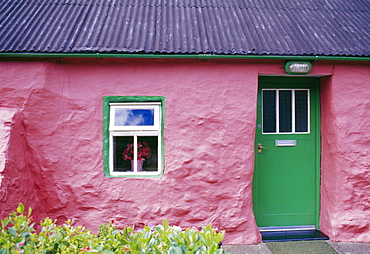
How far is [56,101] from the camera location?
4434 millimetres

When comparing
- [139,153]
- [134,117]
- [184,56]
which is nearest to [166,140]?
[139,153]

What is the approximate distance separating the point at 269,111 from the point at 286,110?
0.28m

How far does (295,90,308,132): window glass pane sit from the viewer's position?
513 cm

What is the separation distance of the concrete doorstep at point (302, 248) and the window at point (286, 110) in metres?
1.66

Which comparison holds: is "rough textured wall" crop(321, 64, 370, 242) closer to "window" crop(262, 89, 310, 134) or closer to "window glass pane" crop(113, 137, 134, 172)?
"window" crop(262, 89, 310, 134)

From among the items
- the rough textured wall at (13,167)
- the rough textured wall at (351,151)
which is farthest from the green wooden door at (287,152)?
the rough textured wall at (13,167)

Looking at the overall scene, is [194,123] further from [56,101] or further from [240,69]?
[56,101]

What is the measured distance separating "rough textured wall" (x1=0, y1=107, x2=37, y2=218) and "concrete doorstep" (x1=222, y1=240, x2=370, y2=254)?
2738mm

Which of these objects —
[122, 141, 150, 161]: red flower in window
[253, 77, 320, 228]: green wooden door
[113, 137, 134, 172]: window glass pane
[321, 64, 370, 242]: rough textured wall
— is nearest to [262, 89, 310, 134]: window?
[253, 77, 320, 228]: green wooden door

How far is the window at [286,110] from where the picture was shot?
5.11m

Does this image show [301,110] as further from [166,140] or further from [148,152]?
[148,152]

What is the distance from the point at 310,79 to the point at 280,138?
1.04 meters

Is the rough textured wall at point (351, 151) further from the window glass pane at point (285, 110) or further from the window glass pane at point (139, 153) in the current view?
the window glass pane at point (139, 153)

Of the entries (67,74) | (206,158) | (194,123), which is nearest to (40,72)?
(67,74)
